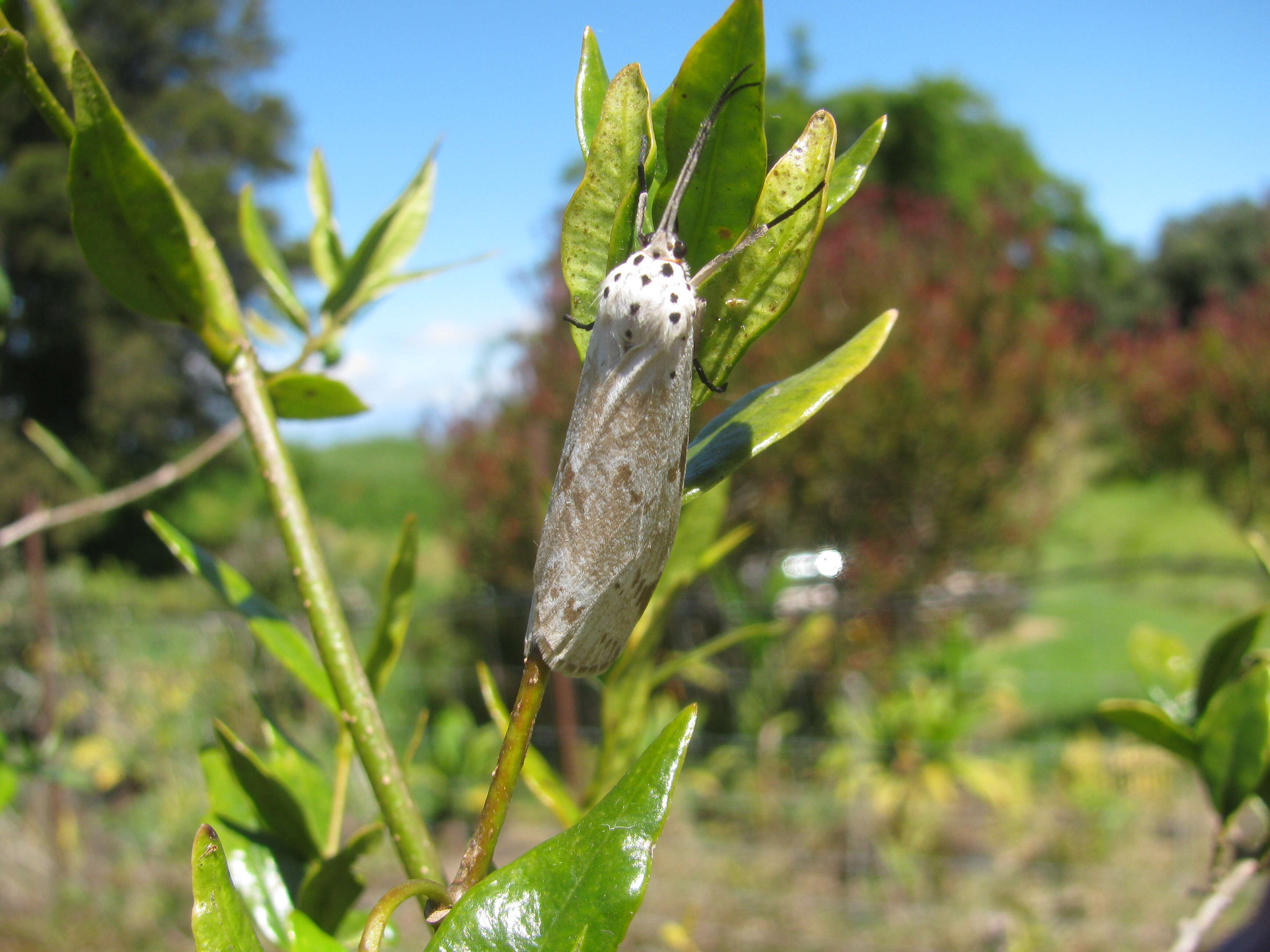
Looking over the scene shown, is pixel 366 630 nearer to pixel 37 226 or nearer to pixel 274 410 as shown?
pixel 274 410

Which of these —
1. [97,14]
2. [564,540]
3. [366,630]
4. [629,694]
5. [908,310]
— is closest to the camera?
[564,540]

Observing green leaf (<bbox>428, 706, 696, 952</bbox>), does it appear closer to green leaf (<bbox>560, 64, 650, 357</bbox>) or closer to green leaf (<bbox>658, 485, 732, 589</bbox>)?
green leaf (<bbox>560, 64, 650, 357</bbox>)

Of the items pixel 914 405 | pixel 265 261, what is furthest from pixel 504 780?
pixel 914 405

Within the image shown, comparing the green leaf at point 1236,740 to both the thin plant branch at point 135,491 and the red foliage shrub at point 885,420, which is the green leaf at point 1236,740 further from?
the red foliage shrub at point 885,420

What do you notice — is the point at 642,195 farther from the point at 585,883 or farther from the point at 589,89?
the point at 585,883

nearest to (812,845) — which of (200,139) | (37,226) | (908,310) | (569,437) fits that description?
(908,310)
